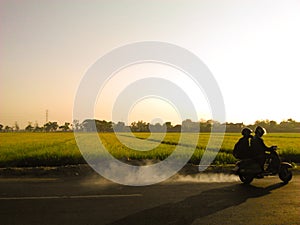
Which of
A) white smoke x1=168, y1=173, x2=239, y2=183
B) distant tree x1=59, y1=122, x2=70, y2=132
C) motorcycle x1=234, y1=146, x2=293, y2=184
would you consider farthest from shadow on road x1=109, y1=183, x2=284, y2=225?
distant tree x1=59, y1=122, x2=70, y2=132

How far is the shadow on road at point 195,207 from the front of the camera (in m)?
7.10

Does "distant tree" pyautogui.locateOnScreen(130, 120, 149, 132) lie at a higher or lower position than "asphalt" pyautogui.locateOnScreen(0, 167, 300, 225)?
higher

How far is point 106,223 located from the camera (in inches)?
272

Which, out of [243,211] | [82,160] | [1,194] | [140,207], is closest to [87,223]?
[140,207]

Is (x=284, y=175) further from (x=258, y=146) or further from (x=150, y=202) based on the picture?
(x=150, y=202)

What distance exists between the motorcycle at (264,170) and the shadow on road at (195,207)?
2.43 feet

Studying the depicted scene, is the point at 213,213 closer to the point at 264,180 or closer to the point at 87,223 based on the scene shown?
the point at 87,223

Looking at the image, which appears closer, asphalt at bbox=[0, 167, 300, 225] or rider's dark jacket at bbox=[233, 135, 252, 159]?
asphalt at bbox=[0, 167, 300, 225]

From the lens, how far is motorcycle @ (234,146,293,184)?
11.5 metres

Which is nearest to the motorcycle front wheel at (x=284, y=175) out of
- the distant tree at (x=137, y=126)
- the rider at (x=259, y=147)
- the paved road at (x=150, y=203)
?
the paved road at (x=150, y=203)

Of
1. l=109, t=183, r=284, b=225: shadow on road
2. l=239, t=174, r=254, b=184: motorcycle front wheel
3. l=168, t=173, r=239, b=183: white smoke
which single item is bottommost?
l=109, t=183, r=284, b=225: shadow on road

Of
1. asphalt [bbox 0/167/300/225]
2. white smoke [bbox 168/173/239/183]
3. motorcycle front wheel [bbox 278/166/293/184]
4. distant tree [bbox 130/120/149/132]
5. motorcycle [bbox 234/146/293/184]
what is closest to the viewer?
asphalt [bbox 0/167/300/225]

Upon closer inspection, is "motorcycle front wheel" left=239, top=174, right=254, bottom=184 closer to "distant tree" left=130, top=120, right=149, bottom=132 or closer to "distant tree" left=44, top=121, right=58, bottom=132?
"distant tree" left=130, top=120, right=149, bottom=132

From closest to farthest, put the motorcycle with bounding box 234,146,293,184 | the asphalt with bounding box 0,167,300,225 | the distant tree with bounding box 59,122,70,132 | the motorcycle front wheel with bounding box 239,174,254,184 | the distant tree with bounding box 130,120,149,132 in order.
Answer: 1. the asphalt with bounding box 0,167,300,225
2. the motorcycle with bounding box 234,146,293,184
3. the motorcycle front wheel with bounding box 239,174,254,184
4. the distant tree with bounding box 130,120,149,132
5. the distant tree with bounding box 59,122,70,132
